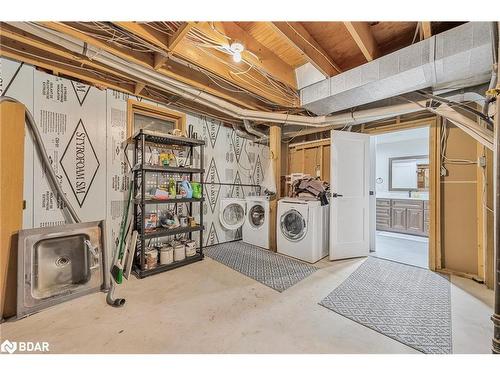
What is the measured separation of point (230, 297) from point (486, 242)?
2.86 m

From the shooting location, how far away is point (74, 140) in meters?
2.36

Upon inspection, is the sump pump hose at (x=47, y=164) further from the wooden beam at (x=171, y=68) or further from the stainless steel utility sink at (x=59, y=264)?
the wooden beam at (x=171, y=68)

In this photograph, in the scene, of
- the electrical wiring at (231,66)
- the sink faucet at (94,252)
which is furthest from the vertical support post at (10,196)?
the electrical wiring at (231,66)

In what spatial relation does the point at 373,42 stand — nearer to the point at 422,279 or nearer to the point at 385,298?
the point at 385,298

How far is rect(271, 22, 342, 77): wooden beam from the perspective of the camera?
167cm

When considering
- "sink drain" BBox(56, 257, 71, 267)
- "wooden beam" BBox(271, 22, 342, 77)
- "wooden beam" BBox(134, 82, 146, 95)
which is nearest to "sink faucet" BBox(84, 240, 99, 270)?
"sink drain" BBox(56, 257, 71, 267)

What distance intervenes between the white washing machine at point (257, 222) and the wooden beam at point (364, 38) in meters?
2.38

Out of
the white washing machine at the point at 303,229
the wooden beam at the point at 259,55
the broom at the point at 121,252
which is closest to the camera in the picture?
the wooden beam at the point at 259,55

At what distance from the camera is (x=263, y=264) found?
286 centimetres

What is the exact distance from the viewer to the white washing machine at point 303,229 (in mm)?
2960

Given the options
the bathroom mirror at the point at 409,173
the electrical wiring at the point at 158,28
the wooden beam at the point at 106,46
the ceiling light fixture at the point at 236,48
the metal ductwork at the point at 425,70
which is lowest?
the bathroom mirror at the point at 409,173

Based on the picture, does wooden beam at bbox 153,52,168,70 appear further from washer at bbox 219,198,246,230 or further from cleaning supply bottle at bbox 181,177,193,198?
washer at bbox 219,198,246,230

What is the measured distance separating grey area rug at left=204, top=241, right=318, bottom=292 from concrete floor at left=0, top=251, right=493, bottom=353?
20 centimetres
